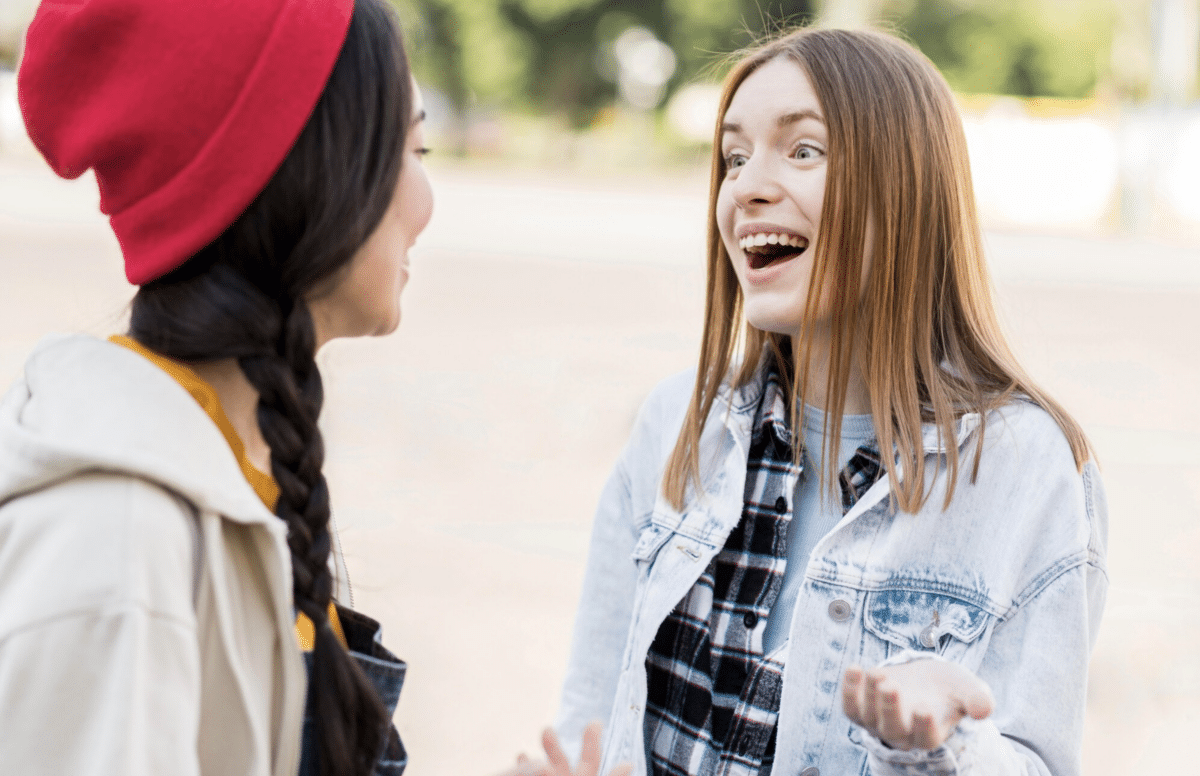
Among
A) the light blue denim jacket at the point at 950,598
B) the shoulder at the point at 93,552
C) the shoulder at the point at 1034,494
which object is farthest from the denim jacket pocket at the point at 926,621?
the shoulder at the point at 93,552

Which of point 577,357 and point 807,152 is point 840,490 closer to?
point 807,152

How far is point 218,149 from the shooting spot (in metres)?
1.25

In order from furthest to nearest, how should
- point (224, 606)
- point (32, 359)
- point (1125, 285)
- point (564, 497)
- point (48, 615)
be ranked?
point (1125, 285), point (564, 497), point (32, 359), point (224, 606), point (48, 615)

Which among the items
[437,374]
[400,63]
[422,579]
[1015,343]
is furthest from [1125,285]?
[400,63]

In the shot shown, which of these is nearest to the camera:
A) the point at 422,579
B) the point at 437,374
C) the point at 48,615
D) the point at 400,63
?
the point at 48,615

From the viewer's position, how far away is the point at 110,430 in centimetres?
111

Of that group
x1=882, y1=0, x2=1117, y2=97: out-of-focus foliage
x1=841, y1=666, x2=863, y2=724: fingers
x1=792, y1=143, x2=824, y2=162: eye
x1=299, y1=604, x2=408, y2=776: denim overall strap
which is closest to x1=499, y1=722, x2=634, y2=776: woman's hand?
x1=299, y1=604, x2=408, y2=776: denim overall strap

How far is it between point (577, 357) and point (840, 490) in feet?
20.9

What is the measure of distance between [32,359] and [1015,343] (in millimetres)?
1795

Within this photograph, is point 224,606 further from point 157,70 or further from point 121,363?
point 157,70

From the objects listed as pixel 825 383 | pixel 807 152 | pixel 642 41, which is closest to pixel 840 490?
pixel 825 383

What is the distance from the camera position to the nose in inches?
74.0

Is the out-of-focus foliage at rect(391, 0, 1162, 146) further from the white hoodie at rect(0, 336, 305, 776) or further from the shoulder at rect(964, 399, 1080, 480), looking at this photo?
the white hoodie at rect(0, 336, 305, 776)

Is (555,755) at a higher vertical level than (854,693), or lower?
lower
